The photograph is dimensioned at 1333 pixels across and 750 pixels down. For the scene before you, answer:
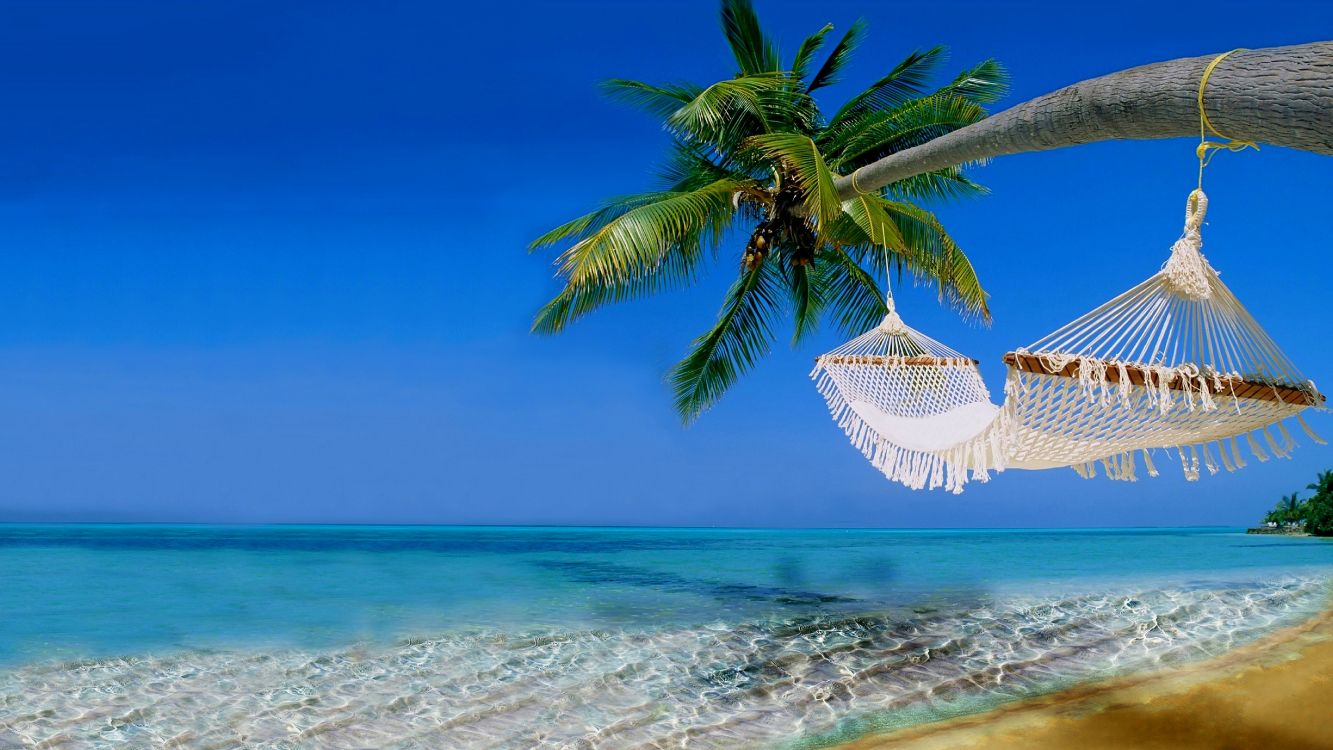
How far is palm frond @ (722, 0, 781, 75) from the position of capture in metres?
5.82

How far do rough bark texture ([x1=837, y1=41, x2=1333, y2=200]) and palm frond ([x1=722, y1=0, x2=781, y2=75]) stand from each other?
4019 mm

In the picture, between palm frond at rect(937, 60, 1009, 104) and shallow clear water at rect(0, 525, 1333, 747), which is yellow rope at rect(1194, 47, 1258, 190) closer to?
shallow clear water at rect(0, 525, 1333, 747)

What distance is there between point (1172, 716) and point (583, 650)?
236 centimetres

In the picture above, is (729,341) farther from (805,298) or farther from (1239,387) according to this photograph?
(1239,387)

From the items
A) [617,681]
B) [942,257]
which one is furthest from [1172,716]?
[942,257]

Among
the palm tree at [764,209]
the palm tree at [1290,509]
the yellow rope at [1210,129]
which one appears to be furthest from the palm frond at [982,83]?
the palm tree at [1290,509]

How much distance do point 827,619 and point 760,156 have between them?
269 cm

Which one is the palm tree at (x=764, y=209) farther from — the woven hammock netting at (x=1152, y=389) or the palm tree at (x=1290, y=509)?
the palm tree at (x=1290, y=509)

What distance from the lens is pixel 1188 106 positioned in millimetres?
1476

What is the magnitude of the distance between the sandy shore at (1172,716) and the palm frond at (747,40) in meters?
4.11

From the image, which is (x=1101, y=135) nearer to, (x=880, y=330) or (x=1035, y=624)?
(x=880, y=330)

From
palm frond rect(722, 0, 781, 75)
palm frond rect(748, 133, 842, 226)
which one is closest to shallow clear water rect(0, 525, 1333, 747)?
palm frond rect(748, 133, 842, 226)

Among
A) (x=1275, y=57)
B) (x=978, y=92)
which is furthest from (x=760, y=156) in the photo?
(x=1275, y=57)

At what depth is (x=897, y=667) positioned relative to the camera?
377 centimetres
